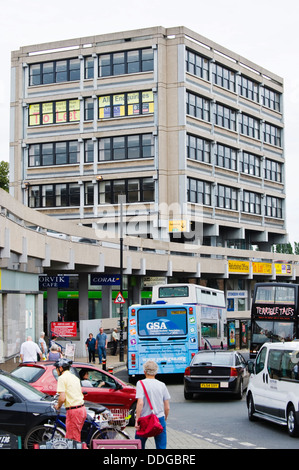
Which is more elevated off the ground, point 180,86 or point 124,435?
point 180,86

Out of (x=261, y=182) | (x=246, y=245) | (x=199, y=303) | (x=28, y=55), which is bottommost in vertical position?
(x=199, y=303)

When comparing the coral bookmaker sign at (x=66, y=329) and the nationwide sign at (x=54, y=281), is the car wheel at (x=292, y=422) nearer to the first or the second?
the coral bookmaker sign at (x=66, y=329)

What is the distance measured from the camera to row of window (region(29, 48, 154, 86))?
62.2 metres

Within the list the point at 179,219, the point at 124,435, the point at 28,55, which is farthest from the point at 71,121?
the point at 124,435

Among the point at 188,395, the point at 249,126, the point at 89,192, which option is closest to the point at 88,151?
the point at 89,192

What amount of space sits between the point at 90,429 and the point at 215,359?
1111 centimetres

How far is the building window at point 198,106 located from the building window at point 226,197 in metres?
6.46

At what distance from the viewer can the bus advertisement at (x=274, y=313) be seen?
35125mm

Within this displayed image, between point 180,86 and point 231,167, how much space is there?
11.1 m

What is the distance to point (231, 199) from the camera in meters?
68.9

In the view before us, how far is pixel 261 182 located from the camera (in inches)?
2926

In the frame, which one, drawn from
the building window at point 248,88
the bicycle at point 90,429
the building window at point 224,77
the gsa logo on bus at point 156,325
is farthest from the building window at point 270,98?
the bicycle at point 90,429

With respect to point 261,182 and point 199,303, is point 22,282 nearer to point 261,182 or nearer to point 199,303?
point 199,303
